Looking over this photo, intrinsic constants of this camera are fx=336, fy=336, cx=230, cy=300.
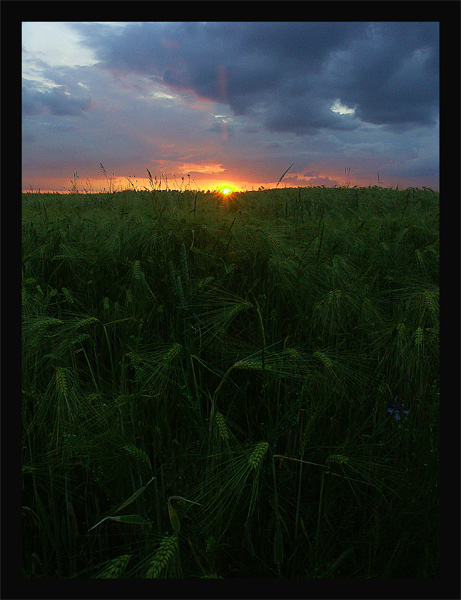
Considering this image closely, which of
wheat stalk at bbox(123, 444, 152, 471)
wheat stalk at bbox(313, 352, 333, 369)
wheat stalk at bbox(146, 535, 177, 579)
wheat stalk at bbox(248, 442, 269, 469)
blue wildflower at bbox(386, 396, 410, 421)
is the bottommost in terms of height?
wheat stalk at bbox(146, 535, 177, 579)

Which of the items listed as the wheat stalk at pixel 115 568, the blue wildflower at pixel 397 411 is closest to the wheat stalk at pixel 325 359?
the blue wildflower at pixel 397 411

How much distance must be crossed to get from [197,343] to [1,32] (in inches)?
47.2

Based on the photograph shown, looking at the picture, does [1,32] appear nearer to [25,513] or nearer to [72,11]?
[72,11]

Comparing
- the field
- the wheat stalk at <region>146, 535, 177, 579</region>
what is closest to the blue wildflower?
the field

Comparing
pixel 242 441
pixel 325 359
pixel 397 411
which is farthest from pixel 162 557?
pixel 397 411

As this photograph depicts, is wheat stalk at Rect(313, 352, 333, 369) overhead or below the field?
overhead

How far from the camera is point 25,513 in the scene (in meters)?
1.04

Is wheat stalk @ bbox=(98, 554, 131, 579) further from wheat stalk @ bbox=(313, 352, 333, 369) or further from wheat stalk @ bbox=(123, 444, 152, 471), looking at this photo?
wheat stalk @ bbox=(313, 352, 333, 369)

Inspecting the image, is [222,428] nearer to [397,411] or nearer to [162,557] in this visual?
[162,557]

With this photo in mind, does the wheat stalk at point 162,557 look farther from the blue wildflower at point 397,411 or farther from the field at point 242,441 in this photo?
the blue wildflower at point 397,411

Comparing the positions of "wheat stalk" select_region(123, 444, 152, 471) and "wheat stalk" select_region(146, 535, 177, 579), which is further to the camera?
"wheat stalk" select_region(123, 444, 152, 471)

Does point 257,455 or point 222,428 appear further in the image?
point 222,428

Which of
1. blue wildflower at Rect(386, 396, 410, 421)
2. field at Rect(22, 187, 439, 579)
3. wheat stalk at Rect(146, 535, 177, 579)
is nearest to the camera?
wheat stalk at Rect(146, 535, 177, 579)

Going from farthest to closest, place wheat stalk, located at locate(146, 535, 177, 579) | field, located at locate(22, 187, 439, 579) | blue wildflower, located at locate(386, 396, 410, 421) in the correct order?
A: 1. blue wildflower, located at locate(386, 396, 410, 421)
2. field, located at locate(22, 187, 439, 579)
3. wheat stalk, located at locate(146, 535, 177, 579)
